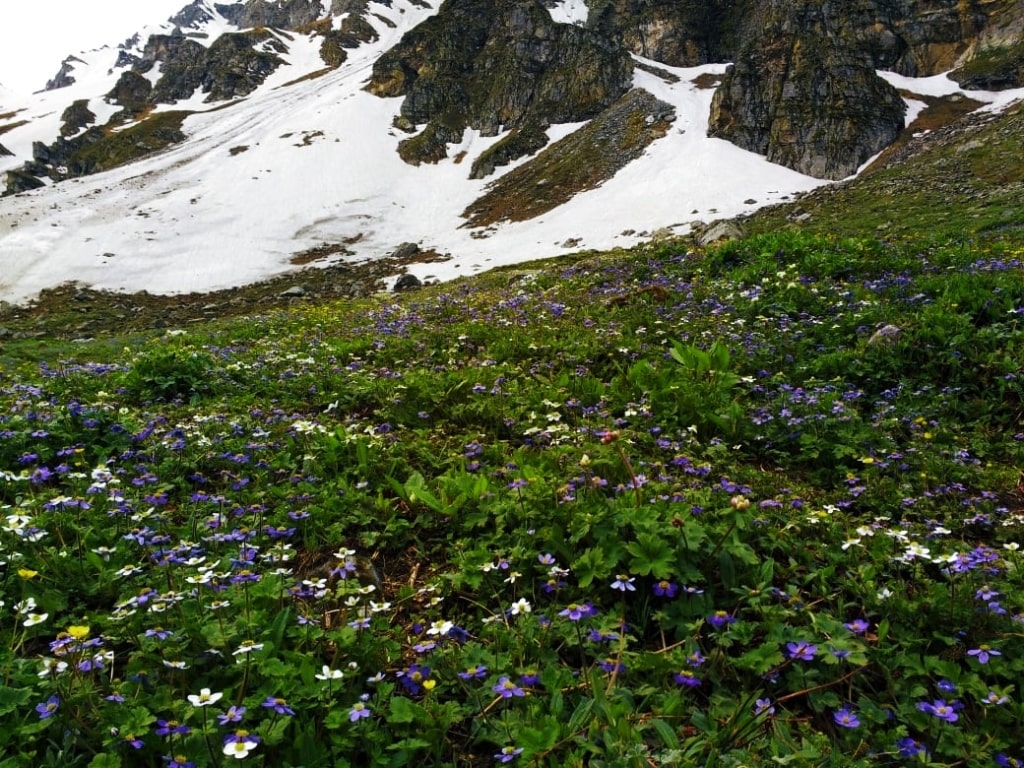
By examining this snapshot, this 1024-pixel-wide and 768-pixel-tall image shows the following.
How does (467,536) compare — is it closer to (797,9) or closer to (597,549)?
(597,549)

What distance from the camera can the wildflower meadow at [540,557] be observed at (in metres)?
2.33

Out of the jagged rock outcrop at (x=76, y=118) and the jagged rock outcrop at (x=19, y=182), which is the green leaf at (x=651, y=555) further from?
the jagged rock outcrop at (x=76, y=118)

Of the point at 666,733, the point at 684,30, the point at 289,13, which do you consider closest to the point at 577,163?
the point at 684,30

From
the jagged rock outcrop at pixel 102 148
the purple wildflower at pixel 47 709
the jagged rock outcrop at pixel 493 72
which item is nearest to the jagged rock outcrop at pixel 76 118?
the jagged rock outcrop at pixel 102 148

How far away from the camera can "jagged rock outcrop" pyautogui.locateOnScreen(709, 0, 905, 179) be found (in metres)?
52.8

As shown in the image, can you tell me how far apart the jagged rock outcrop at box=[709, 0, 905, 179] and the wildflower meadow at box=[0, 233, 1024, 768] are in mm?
55122

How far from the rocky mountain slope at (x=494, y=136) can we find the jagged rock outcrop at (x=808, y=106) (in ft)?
0.73

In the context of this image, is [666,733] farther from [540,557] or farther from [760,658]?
[540,557]

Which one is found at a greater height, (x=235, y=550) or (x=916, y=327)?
(x=235, y=550)

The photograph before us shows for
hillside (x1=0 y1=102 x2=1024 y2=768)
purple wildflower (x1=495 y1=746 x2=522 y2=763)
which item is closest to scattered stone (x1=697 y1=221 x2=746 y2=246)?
hillside (x1=0 y1=102 x2=1024 y2=768)

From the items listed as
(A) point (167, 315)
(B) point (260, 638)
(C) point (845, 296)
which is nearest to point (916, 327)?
(C) point (845, 296)

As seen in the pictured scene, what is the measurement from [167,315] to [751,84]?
193 ft

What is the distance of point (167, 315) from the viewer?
3070cm

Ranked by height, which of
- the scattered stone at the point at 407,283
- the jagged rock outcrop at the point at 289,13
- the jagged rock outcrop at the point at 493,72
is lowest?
the scattered stone at the point at 407,283
